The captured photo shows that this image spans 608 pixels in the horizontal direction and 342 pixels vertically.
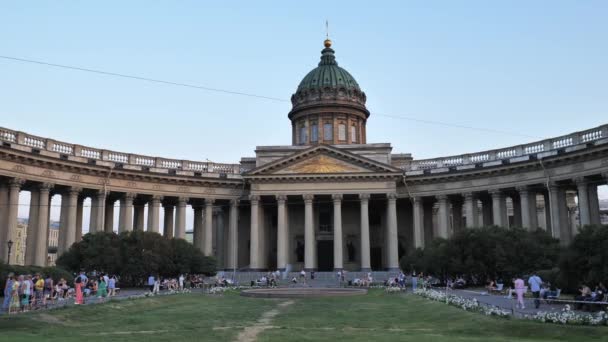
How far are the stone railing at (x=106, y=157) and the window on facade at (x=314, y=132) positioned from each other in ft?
41.3

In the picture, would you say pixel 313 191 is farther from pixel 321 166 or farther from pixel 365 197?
pixel 365 197

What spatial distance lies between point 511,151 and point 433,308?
36.1m

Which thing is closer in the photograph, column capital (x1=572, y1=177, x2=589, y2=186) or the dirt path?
the dirt path

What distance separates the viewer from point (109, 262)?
43.0 m

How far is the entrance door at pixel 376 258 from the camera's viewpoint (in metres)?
70.5

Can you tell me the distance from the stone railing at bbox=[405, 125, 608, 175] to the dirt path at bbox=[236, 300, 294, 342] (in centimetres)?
3480

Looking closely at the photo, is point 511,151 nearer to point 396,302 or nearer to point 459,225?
point 459,225

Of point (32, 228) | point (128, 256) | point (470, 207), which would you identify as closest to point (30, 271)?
point (128, 256)

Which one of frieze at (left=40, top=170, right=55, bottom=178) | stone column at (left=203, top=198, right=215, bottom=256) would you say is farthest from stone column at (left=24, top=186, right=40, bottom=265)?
stone column at (left=203, top=198, right=215, bottom=256)

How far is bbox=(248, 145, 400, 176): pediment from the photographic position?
6309cm

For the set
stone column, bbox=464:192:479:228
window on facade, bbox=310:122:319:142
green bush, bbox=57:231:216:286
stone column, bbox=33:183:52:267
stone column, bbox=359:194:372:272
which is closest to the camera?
green bush, bbox=57:231:216:286

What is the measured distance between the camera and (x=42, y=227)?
49938mm

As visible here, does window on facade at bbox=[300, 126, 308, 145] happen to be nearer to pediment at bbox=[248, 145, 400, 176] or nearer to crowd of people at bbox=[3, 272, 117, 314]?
pediment at bbox=[248, 145, 400, 176]

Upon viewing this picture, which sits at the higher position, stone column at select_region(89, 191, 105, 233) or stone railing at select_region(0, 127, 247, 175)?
stone railing at select_region(0, 127, 247, 175)
